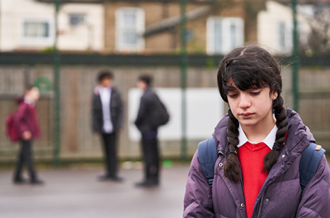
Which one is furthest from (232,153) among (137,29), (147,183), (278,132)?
(137,29)

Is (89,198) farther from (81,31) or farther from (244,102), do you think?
(244,102)

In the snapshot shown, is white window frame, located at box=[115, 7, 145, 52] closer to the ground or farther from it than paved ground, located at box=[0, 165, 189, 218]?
farther from it

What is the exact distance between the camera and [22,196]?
7.31m

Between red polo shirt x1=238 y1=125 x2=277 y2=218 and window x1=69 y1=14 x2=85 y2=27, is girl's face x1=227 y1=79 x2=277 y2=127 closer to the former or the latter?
red polo shirt x1=238 y1=125 x2=277 y2=218

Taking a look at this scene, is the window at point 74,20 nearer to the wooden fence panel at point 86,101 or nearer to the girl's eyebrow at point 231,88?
the wooden fence panel at point 86,101

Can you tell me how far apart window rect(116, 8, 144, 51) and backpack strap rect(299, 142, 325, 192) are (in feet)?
31.1

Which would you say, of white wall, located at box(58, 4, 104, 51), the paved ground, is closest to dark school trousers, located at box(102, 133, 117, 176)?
the paved ground

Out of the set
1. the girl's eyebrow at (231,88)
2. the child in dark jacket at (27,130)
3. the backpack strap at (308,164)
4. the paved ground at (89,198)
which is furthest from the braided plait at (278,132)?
the child in dark jacket at (27,130)

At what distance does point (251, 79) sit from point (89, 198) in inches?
221

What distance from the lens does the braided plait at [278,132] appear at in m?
1.89

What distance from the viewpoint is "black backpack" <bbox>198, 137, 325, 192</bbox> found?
6.20 ft

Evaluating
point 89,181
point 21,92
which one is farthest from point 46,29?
point 89,181

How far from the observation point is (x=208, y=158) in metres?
2.02

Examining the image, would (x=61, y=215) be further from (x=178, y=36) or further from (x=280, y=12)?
(x=280, y=12)
